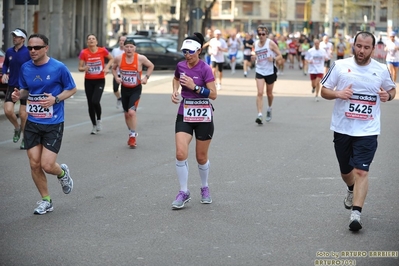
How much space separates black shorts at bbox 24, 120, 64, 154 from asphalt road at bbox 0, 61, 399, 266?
67 cm

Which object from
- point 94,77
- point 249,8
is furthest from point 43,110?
point 249,8

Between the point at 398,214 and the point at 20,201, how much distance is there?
3892 mm

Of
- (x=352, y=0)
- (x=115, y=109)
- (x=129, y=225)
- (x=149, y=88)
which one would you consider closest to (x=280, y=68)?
(x=149, y=88)

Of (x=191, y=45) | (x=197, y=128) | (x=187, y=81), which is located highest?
(x=191, y=45)

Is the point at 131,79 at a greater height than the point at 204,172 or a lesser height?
greater

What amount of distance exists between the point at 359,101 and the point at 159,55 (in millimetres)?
31470

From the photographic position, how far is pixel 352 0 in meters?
104

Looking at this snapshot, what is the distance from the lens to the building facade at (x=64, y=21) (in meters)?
40.8

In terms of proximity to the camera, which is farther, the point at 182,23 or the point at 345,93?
the point at 182,23

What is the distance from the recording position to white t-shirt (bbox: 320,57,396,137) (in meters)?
7.96

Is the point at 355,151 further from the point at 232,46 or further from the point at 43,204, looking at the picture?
the point at 232,46

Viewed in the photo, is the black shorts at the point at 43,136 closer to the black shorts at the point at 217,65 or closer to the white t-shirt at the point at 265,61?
the white t-shirt at the point at 265,61

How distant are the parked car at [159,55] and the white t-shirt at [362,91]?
31218 mm

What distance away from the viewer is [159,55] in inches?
1540
